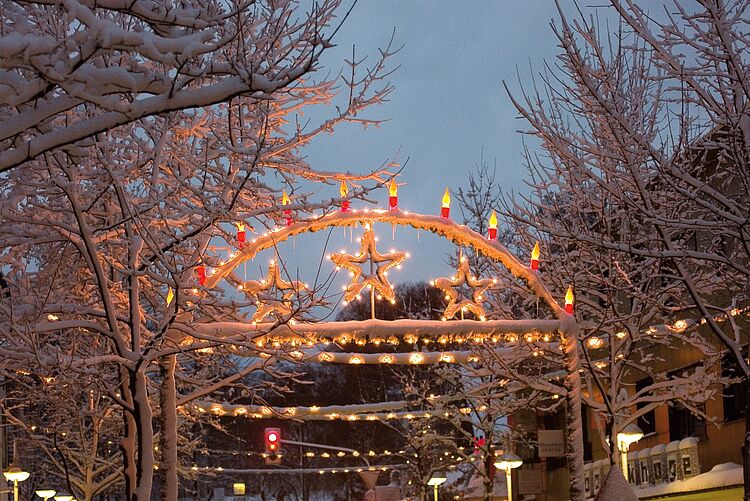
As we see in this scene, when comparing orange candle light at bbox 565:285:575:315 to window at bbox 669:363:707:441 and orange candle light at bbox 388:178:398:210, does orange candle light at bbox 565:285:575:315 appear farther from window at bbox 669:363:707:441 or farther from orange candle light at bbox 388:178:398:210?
window at bbox 669:363:707:441

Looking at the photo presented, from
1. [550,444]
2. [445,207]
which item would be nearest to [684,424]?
[550,444]

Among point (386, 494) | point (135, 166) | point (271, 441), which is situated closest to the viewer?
point (135, 166)

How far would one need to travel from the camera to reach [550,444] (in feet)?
106

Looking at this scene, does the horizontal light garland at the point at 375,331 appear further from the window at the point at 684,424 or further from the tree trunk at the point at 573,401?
the window at the point at 684,424

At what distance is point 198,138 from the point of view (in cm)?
1583

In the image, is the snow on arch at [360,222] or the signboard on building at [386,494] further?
the signboard on building at [386,494]

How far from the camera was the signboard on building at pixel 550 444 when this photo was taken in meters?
32.1

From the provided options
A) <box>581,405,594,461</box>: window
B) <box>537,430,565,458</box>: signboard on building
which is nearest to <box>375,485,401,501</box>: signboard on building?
<box>581,405,594,461</box>: window

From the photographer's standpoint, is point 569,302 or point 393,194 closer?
point 393,194

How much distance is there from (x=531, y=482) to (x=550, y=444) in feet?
35.8

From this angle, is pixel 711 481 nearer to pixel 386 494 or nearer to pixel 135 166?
pixel 135 166

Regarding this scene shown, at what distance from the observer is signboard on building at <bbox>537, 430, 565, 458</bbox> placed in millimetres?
32094

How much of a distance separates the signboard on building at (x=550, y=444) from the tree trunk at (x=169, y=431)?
1868 cm

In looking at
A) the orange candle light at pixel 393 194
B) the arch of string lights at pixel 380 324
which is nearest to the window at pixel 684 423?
the arch of string lights at pixel 380 324
